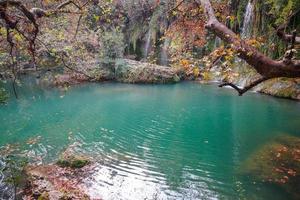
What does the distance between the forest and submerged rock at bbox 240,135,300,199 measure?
0.09 feet

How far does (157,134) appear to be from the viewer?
12.8 m

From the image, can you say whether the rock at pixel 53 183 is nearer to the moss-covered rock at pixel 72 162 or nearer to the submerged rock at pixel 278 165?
the moss-covered rock at pixel 72 162

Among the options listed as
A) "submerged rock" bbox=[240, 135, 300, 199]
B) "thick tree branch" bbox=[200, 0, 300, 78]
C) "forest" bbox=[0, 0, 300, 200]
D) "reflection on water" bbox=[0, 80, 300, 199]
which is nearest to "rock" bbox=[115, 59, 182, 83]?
"forest" bbox=[0, 0, 300, 200]

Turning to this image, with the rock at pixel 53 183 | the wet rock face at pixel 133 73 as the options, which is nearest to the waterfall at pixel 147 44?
the wet rock face at pixel 133 73

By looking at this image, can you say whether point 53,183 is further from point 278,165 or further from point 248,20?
point 248,20

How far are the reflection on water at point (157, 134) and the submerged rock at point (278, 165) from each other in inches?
12.7

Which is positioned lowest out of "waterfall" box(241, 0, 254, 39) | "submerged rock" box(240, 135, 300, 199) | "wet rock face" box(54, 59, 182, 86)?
"submerged rock" box(240, 135, 300, 199)

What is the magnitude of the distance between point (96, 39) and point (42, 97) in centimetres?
880

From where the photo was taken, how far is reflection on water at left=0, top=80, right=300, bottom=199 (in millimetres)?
8071

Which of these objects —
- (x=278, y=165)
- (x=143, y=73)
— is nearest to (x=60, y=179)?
(x=278, y=165)

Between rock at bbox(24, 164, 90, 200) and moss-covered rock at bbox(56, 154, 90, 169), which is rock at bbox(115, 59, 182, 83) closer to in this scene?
moss-covered rock at bbox(56, 154, 90, 169)

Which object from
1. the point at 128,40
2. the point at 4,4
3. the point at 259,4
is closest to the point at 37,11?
the point at 4,4

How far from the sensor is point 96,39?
94.3 feet

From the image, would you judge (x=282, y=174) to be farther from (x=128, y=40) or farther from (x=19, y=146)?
(x=128, y=40)
